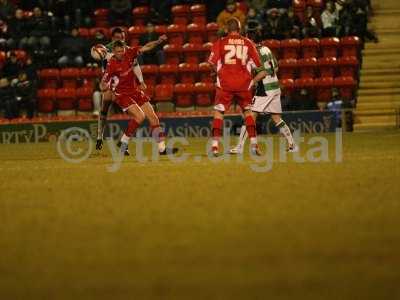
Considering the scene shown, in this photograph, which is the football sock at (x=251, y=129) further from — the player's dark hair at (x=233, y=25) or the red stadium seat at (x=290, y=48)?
the red stadium seat at (x=290, y=48)

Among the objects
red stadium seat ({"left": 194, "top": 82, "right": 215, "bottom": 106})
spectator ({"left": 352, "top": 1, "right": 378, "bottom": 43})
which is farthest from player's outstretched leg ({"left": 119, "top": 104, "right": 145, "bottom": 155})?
spectator ({"left": 352, "top": 1, "right": 378, "bottom": 43})

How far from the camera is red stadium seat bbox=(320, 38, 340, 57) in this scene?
27062 mm

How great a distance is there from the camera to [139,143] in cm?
2238

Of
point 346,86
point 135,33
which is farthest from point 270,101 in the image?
point 135,33

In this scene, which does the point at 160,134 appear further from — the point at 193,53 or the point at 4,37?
the point at 4,37

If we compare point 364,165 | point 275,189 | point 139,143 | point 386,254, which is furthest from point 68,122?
point 386,254

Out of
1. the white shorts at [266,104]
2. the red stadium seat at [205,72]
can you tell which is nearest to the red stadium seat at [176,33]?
the red stadium seat at [205,72]

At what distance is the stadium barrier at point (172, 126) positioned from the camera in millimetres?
24734

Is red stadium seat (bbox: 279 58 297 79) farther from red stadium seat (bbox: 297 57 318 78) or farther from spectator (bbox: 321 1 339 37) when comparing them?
spectator (bbox: 321 1 339 37)

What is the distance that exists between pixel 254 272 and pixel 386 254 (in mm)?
1031

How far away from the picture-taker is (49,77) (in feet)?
92.2

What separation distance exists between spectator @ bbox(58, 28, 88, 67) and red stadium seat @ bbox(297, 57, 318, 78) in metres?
6.22

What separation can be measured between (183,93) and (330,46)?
4.37 meters

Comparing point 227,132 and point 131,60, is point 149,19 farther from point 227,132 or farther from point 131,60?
point 131,60
